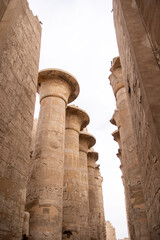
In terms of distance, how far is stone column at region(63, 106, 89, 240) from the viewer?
8914mm

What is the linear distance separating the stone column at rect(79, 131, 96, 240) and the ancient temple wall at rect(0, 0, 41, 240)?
776 centimetres

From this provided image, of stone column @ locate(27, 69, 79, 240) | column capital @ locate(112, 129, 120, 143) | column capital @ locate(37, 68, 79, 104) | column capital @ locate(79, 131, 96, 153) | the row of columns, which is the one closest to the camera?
stone column @ locate(27, 69, 79, 240)

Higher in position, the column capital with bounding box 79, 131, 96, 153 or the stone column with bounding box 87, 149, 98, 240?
the column capital with bounding box 79, 131, 96, 153

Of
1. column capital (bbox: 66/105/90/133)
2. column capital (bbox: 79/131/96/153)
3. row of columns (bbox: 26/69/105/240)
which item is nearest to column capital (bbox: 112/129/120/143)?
column capital (bbox: 79/131/96/153)

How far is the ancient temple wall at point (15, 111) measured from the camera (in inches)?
148

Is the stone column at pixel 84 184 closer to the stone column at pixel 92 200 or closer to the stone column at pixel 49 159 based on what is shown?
the stone column at pixel 92 200

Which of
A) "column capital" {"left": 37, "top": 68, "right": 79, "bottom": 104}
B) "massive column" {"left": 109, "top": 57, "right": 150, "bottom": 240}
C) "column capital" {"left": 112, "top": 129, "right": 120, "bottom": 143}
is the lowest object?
"massive column" {"left": 109, "top": 57, "right": 150, "bottom": 240}

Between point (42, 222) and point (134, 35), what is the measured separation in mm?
6349

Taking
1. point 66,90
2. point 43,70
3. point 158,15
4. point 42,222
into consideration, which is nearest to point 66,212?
point 42,222

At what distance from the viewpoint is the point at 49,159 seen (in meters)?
8.09

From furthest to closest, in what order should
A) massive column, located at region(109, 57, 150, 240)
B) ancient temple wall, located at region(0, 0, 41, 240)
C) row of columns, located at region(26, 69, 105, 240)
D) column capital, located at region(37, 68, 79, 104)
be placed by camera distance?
column capital, located at region(37, 68, 79, 104), row of columns, located at region(26, 69, 105, 240), massive column, located at region(109, 57, 150, 240), ancient temple wall, located at region(0, 0, 41, 240)

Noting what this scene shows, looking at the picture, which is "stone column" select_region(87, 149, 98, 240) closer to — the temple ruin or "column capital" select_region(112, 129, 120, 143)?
the temple ruin

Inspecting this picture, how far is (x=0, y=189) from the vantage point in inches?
141

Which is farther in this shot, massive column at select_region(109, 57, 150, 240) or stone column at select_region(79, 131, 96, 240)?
stone column at select_region(79, 131, 96, 240)
